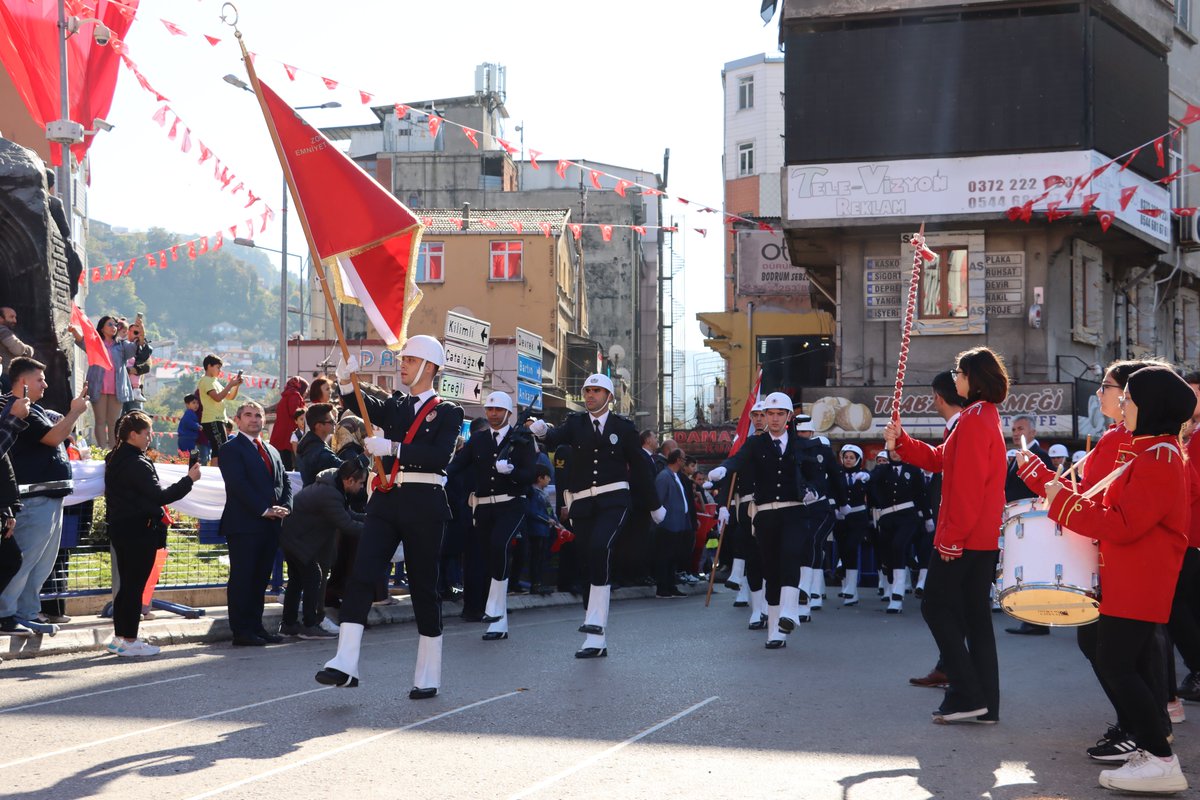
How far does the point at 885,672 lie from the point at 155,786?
240 inches

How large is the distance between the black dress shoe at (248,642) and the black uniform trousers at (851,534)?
31.9ft

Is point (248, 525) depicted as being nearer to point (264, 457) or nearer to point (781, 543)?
point (264, 457)

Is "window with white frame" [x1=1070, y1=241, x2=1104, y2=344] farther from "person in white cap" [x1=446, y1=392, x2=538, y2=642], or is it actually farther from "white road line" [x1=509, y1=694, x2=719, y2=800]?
"white road line" [x1=509, y1=694, x2=719, y2=800]

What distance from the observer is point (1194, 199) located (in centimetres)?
4106

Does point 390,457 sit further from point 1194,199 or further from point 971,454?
point 1194,199

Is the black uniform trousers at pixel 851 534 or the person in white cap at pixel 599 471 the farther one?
the black uniform trousers at pixel 851 534

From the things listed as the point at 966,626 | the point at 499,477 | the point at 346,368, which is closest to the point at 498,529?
the point at 499,477

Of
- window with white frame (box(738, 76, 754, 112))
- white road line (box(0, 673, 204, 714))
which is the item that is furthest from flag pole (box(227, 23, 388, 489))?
window with white frame (box(738, 76, 754, 112))

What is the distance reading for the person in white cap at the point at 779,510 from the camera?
1328cm

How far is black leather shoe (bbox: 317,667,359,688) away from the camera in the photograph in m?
8.52

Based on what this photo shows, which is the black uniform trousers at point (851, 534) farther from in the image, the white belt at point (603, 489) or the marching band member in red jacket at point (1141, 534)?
the marching band member in red jacket at point (1141, 534)

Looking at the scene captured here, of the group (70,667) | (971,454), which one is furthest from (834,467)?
(70,667)

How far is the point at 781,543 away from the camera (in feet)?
44.4

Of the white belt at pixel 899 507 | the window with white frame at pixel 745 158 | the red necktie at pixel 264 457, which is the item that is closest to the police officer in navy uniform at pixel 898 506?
the white belt at pixel 899 507
